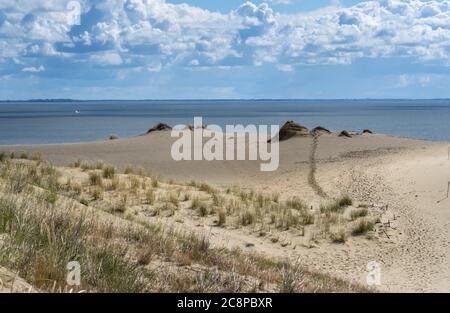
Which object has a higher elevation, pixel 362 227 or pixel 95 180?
pixel 95 180

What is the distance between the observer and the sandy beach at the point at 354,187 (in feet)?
41.0

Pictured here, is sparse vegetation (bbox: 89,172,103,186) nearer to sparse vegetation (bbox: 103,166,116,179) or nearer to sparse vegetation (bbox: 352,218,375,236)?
sparse vegetation (bbox: 103,166,116,179)

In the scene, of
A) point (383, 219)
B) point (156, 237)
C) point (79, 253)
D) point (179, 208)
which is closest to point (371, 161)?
point (383, 219)

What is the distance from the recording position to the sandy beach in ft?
41.0

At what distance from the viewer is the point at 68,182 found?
1548cm

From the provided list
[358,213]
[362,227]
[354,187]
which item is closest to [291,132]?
[354,187]

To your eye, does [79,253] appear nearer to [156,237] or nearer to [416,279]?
[156,237]

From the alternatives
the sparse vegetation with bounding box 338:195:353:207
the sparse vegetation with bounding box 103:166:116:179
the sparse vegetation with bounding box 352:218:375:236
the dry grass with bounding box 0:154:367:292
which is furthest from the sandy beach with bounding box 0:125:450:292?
the sparse vegetation with bounding box 103:166:116:179

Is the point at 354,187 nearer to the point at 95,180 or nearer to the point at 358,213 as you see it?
the point at 358,213

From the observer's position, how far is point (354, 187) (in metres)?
21.4

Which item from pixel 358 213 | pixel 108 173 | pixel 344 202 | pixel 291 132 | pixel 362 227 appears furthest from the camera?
pixel 291 132

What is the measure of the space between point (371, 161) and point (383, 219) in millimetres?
11108
